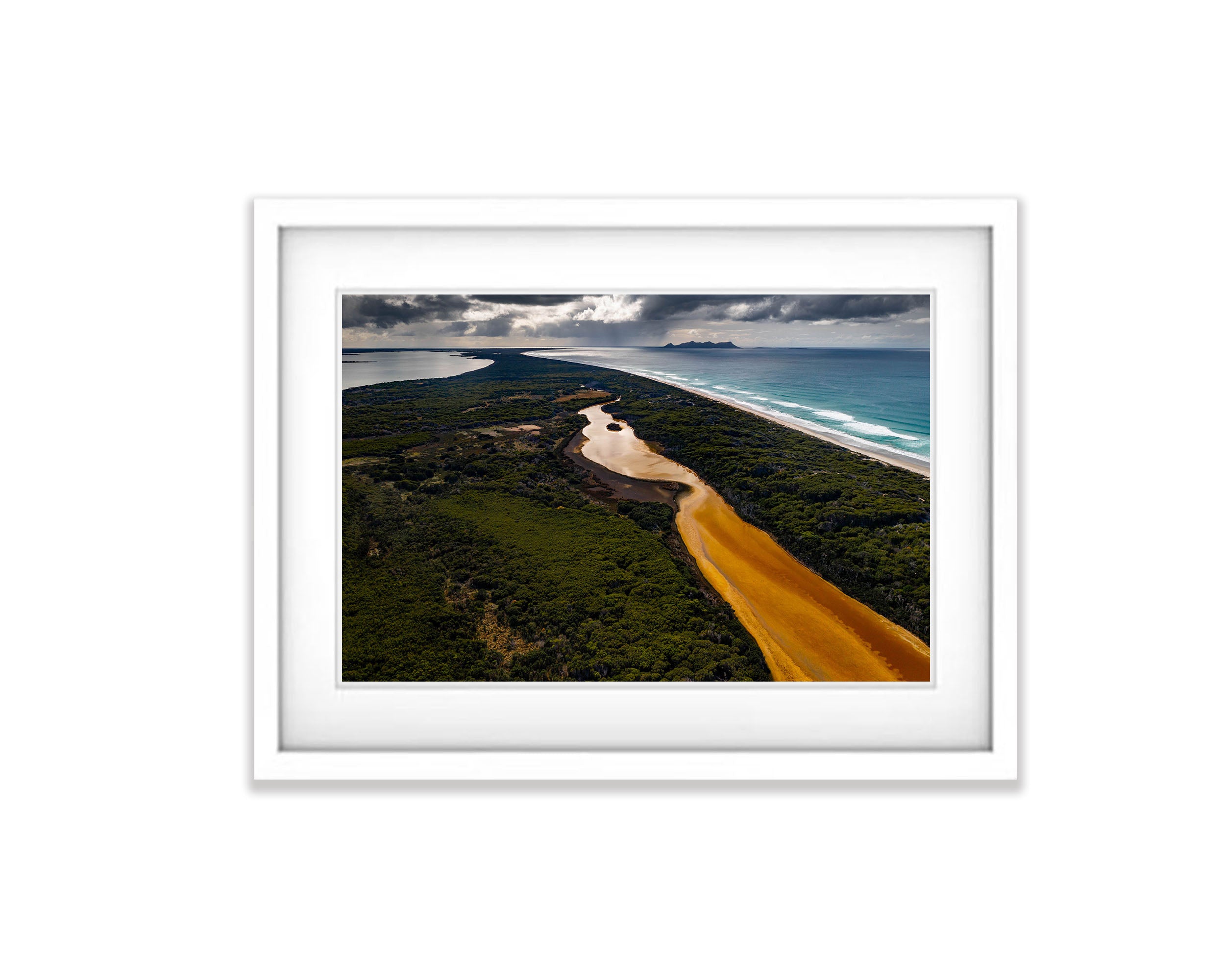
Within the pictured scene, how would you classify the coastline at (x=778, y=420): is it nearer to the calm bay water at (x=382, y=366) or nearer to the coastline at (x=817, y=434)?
the coastline at (x=817, y=434)

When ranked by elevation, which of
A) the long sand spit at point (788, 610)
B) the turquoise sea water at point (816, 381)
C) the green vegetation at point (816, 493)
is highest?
the turquoise sea water at point (816, 381)

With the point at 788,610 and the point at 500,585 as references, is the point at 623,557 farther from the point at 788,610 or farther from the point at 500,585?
the point at 788,610

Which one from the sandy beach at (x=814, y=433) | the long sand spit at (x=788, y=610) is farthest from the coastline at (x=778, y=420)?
the long sand spit at (x=788, y=610)

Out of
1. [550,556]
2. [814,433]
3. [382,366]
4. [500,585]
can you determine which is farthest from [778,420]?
→ [382,366]

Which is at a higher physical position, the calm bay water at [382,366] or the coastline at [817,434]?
the calm bay water at [382,366]
